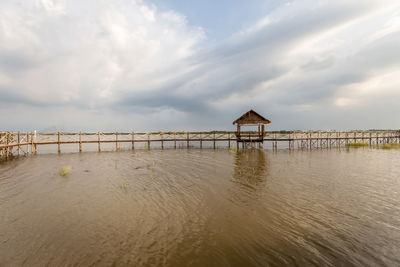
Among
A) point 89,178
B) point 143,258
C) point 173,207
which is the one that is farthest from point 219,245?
point 89,178

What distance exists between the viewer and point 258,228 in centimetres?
493

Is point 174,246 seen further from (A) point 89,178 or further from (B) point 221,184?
(A) point 89,178

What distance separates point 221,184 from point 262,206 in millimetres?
2977

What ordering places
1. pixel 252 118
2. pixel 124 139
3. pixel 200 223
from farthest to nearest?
pixel 124 139
pixel 252 118
pixel 200 223

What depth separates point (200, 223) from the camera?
5.25m

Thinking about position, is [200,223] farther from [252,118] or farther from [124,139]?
[124,139]

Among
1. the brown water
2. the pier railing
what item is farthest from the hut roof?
the brown water

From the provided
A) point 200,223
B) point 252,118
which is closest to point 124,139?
point 252,118

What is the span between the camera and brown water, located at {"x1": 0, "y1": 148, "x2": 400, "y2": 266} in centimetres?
380

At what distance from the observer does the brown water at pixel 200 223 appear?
150 inches

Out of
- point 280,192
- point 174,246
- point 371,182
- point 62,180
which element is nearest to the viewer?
point 174,246

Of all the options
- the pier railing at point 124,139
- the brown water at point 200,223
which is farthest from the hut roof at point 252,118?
the brown water at point 200,223

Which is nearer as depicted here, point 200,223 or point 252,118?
point 200,223

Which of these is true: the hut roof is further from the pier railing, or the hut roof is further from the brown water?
the brown water
